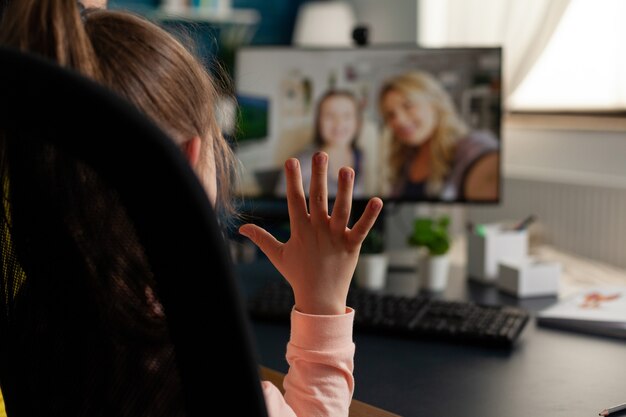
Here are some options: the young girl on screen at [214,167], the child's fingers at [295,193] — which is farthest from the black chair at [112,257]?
the child's fingers at [295,193]

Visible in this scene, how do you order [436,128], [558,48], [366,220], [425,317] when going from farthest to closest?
[558,48]
[436,128]
[425,317]
[366,220]

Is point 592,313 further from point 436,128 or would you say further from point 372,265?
point 436,128

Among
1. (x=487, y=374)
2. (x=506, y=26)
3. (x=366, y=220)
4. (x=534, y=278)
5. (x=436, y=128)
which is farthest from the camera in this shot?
(x=506, y=26)

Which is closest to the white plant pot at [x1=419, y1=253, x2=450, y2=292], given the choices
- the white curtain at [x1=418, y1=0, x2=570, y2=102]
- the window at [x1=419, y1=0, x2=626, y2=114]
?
the window at [x1=419, y1=0, x2=626, y2=114]

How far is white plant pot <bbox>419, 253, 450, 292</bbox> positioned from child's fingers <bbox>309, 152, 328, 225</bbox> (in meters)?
0.89

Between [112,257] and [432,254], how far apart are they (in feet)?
3.81

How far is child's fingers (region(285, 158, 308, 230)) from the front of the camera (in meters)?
0.73

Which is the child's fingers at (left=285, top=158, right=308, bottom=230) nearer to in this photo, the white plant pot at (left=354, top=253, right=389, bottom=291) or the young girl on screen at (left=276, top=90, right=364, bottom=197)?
the white plant pot at (left=354, top=253, right=389, bottom=291)


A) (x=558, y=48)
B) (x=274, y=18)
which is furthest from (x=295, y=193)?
(x=274, y=18)

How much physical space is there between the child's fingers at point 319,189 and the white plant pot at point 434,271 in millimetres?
891

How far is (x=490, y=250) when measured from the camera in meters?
1.67

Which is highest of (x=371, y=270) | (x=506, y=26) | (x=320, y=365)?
(x=506, y=26)

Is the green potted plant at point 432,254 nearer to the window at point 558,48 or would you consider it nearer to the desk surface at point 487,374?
the desk surface at point 487,374

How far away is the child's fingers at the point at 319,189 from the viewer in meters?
0.71
